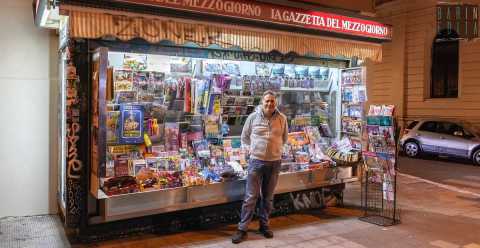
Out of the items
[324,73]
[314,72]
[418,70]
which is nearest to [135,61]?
[314,72]

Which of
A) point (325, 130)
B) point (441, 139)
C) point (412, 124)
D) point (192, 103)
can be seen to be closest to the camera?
point (192, 103)

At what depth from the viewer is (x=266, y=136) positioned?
214 inches

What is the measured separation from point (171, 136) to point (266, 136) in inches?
56.3

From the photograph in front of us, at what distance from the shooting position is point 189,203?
5.46 meters

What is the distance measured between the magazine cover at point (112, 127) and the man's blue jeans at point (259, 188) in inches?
68.8

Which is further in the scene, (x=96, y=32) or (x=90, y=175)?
(x=90, y=175)

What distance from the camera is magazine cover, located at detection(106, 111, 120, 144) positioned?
18.0 feet

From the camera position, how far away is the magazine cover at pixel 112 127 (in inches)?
216

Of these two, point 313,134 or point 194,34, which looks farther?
point 313,134

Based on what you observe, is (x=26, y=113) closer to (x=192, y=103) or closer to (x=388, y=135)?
(x=192, y=103)

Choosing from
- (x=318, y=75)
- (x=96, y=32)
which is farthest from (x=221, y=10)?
(x=318, y=75)

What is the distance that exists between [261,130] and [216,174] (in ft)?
3.17

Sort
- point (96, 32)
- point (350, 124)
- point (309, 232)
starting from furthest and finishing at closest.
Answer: point (350, 124) < point (309, 232) < point (96, 32)

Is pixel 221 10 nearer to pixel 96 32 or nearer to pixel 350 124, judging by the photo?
pixel 96 32
